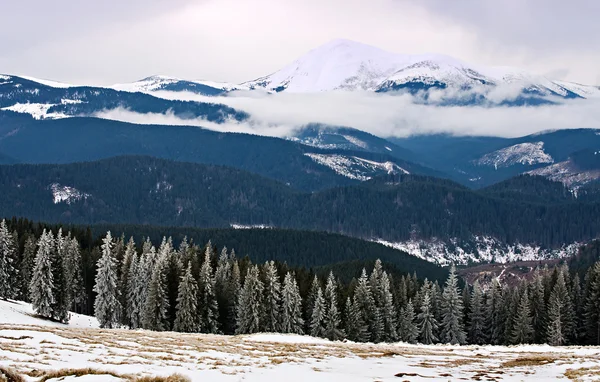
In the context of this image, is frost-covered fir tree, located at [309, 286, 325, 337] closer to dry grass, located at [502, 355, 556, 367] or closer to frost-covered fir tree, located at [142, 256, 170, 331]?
frost-covered fir tree, located at [142, 256, 170, 331]

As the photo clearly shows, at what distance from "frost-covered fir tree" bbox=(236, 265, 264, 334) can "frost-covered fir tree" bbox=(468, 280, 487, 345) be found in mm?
36353

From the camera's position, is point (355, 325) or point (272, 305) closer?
point (272, 305)

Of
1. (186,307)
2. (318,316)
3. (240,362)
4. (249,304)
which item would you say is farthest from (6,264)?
(240,362)

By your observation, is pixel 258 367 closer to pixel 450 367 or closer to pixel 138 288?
pixel 450 367

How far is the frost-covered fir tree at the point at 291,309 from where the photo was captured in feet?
319

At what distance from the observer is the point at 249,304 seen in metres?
96.3

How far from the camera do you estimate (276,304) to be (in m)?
98.8

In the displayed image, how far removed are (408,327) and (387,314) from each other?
372cm

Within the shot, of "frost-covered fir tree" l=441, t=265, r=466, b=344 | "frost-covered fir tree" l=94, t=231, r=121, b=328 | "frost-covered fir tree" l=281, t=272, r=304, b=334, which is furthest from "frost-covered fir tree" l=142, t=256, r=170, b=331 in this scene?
"frost-covered fir tree" l=441, t=265, r=466, b=344

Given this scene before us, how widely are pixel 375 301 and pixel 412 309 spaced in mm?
5721

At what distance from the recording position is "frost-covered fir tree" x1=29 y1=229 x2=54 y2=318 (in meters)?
91.6

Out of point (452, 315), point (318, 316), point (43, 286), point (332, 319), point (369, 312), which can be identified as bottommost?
point (332, 319)

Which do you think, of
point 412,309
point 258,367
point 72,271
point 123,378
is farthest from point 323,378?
point 72,271

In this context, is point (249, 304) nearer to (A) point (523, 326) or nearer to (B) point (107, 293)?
(B) point (107, 293)
